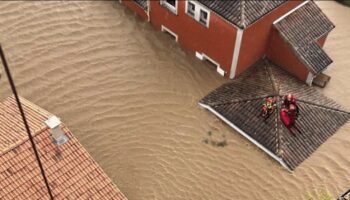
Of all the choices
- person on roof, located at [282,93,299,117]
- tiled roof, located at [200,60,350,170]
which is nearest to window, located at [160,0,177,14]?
tiled roof, located at [200,60,350,170]

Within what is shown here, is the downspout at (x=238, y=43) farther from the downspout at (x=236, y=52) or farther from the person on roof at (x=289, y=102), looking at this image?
the person on roof at (x=289, y=102)

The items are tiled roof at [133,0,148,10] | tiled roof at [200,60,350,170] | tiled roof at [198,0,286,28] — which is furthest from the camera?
tiled roof at [133,0,148,10]

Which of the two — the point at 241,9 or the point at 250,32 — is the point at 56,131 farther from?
the point at 250,32

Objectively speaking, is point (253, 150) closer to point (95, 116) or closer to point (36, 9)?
point (95, 116)

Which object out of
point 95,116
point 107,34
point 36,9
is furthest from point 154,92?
point 36,9

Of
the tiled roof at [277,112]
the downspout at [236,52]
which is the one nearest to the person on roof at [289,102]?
the tiled roof at [277,112]

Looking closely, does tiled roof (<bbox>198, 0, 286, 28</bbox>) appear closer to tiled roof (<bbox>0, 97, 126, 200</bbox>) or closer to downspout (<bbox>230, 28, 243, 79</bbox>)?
downspout (<bbox>230, 28, 243, 79</bbox>)
